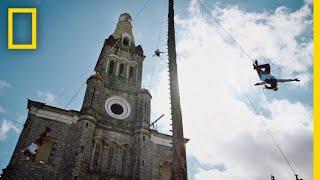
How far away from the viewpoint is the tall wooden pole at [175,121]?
9.69 meters

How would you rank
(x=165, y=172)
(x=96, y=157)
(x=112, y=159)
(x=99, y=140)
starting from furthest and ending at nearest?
(x=99, y=140) → (x=165, y=172) → (x=112, y=159) → (x=96, y=157)

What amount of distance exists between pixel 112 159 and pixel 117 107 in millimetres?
5895

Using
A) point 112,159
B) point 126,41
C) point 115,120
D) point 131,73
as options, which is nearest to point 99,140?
point 112,159

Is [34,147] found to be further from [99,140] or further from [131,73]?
[131,73]

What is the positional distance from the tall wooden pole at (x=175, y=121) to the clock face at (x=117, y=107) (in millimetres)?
15965

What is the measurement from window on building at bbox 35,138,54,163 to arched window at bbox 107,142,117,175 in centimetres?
475

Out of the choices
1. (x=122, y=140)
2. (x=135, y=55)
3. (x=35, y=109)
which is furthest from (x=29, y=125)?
(x=135, y=55)

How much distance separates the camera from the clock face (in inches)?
1118

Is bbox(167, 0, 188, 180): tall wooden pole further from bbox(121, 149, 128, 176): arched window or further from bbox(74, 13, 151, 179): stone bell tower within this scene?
bbox(121, 149, 128, 176): arched window

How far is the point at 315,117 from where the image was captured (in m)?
5.24

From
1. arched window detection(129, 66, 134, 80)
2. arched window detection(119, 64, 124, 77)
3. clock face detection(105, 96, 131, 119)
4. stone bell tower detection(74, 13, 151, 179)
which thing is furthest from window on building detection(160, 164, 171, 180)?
arched window detection(119, 64, 124, 77)

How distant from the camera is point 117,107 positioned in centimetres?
2931

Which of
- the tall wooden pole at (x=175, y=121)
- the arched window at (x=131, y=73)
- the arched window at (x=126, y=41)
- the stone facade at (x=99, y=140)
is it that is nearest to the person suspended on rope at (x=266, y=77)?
the tall wooden pole at (x=175, y=121)

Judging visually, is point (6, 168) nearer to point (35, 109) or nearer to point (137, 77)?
point (35, 109)
